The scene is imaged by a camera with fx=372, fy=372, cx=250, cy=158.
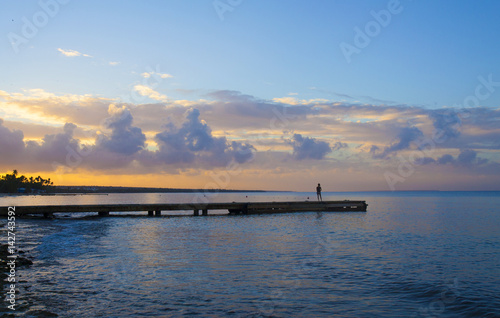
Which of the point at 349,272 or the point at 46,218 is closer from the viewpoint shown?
the point at 349,272

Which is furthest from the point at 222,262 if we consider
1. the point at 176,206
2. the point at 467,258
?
the point at 176,206

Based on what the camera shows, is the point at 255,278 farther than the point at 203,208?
No

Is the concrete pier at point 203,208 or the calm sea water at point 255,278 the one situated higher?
the concrete pier at point 203,208

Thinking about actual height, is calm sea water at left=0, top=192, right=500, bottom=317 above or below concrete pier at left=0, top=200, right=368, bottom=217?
below

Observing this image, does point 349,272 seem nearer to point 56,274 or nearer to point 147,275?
point 147,275

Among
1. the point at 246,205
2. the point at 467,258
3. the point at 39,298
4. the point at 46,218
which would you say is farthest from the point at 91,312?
the point at 246,205

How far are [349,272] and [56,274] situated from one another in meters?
12.1

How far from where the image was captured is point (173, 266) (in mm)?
16984

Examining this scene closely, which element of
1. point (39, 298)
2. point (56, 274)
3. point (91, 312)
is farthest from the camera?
point (56, 274)

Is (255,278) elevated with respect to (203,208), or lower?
lower

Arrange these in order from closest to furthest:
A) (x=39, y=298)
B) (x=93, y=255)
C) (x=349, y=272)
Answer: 1. (x=39, y=298)
2. (x=349, y=272)
3. (x=93, y=255)

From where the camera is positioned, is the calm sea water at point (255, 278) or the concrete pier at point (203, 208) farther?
the concrete pier at point (203, 208)

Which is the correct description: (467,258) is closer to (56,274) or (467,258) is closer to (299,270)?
(299,270)

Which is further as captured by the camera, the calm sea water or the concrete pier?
the concrete pier
